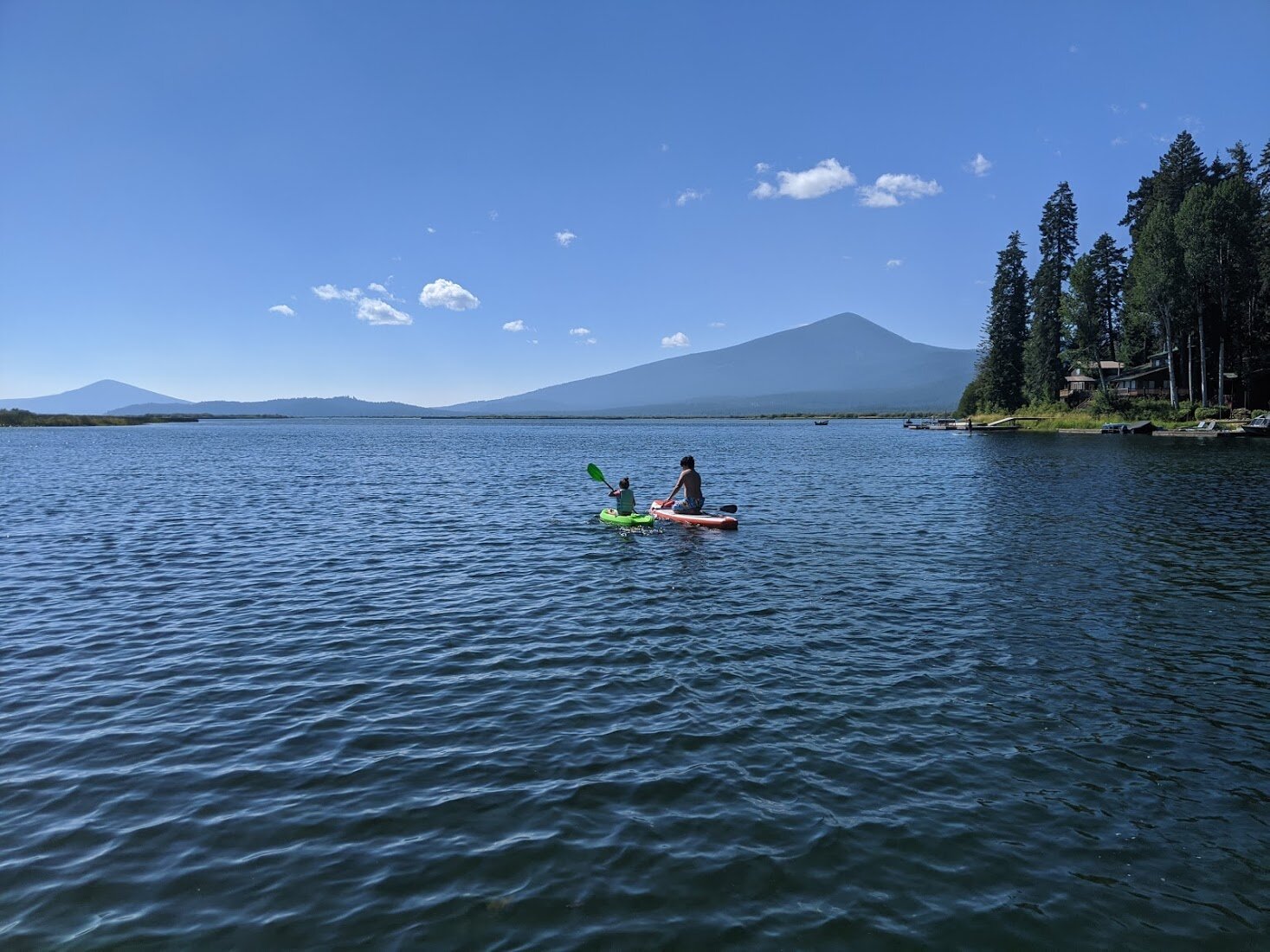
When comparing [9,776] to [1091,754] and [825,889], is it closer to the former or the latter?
[825,889]

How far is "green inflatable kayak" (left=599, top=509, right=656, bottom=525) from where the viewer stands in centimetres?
2631

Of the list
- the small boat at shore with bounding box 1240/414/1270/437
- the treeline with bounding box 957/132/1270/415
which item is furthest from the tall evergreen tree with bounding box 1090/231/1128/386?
the small boat at shore with bounding box 1240/414/1270/437

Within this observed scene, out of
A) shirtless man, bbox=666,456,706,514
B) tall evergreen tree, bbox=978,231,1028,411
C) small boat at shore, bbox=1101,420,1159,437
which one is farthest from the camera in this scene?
tall evergreen tree, bbox=978,231,1028,411

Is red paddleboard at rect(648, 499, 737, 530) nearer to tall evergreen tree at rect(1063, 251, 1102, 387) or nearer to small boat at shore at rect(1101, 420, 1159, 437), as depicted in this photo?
small boat at shore at rect(1101, 420, 1159, 437)

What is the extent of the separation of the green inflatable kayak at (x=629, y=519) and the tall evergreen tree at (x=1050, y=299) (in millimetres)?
95629

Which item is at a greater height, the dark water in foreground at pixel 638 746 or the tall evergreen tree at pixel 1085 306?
the tall evergreen tree at pixel 1085 306

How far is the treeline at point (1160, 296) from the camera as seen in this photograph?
7425cm

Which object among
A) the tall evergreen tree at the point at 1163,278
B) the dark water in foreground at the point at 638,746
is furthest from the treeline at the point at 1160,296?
the dark water in foreground at the point at 638,746

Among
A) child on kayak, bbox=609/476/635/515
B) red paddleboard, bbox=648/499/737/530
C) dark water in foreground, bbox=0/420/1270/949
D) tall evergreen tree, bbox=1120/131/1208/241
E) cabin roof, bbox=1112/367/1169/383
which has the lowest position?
dark water in foreground, bbox=0/420/1270/949

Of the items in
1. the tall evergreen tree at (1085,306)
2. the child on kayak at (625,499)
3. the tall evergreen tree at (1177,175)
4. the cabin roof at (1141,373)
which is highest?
the tall evergreen tree at (1177,175)

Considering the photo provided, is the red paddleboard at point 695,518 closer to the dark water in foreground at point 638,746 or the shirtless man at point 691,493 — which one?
the shirtless man at point 691,493

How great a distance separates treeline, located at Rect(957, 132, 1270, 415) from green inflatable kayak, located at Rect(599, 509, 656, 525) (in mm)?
74092

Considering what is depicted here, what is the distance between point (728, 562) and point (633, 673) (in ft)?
31.1

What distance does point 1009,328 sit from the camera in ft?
380
